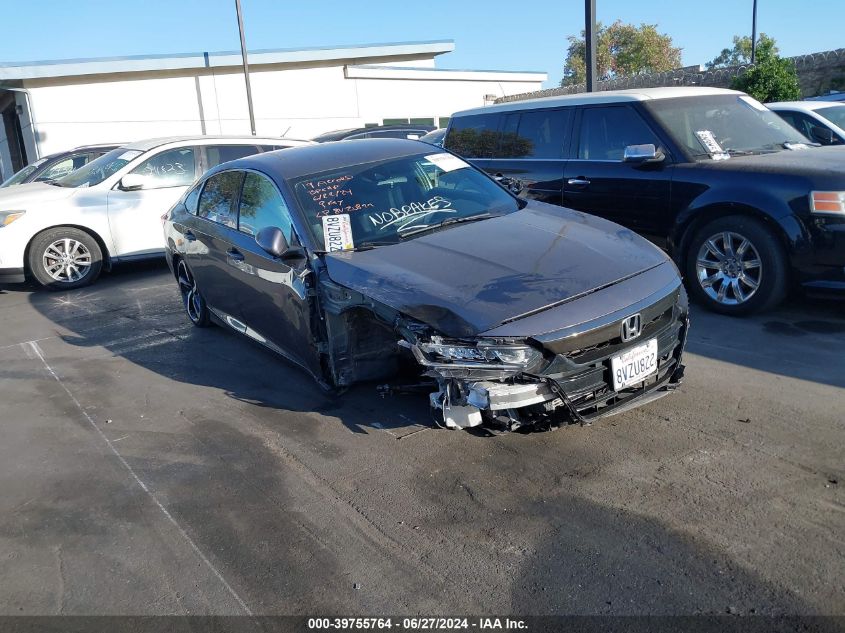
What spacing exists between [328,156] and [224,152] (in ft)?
17.2

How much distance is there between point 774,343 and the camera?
5.39 m

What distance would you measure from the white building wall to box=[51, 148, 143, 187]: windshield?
1545 centimetres

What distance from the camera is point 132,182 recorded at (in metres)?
9.62

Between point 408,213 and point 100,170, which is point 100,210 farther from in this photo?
point 408,213

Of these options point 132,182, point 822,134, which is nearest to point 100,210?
point 132,182

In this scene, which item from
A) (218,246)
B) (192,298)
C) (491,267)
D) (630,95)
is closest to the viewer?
(491,267)

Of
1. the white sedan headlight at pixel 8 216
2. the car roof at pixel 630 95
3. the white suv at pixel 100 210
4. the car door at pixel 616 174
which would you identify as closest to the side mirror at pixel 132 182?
the white suv at pixel 100 210

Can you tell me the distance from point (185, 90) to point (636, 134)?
22385 millimetres

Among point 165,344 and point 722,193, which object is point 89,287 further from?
point 722,193

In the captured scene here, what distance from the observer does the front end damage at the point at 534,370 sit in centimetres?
359

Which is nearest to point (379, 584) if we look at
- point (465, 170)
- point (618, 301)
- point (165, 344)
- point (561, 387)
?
point (561, 387)

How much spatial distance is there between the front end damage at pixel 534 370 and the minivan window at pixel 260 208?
126cm

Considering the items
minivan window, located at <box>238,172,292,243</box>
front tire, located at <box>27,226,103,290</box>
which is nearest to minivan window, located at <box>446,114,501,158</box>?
minivan window, located at <box>238,172,292,243</box>

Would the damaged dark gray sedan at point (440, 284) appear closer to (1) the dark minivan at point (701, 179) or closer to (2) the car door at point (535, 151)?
(1) the dark minivan at point (701, 179)
